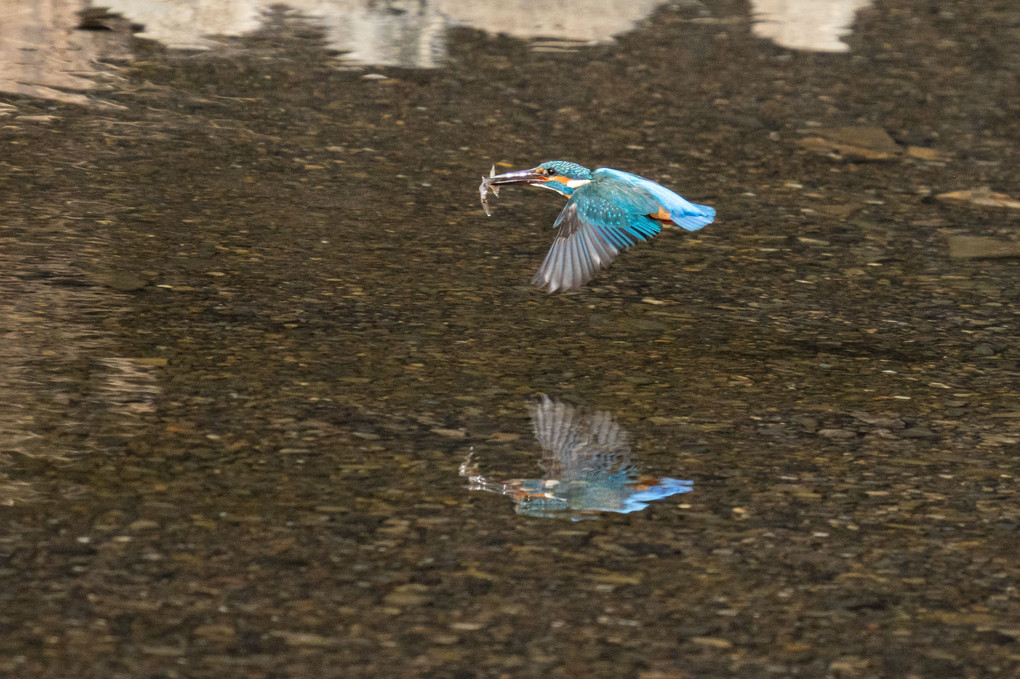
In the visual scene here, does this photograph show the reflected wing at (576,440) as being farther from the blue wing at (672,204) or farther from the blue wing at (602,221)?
the blue wing at (672,204)

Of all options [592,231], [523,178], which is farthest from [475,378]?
[523,178]

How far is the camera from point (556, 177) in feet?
18.6

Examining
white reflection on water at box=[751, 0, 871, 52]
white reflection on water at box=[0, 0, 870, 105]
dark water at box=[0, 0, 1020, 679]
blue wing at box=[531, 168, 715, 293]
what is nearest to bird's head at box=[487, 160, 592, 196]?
blue wing at box=[531, 168, 715, 293]

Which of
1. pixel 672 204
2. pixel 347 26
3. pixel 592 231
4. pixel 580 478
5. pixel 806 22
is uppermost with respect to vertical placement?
pixel 806 22

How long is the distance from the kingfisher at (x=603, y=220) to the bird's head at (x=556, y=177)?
0.22 feet

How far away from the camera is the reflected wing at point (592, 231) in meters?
5.36

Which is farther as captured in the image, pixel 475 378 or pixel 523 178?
pixel 523 178

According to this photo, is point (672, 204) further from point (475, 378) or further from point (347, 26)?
point (347, 26)

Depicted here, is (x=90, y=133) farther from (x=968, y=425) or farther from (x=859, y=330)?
(x=968, y=425)

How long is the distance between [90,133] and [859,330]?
4.14 metres

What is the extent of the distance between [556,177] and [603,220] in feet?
1.21

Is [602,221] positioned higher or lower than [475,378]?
higher

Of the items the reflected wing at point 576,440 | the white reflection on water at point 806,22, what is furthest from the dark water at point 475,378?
the white reflection on water at point 806,22

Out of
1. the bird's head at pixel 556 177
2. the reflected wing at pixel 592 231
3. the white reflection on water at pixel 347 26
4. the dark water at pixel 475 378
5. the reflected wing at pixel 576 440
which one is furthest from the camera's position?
the white reflection on water at pixel 347 26
